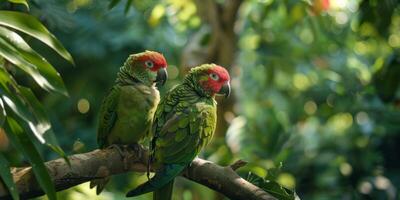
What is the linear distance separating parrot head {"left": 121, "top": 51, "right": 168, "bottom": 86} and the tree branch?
28 cm

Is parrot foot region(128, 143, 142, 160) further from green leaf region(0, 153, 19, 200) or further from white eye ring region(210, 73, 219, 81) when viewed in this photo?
green leaf region(0, 153, 19, 200)

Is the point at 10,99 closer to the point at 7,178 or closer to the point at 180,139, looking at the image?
the point at 7,178

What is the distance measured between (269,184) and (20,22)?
0.86m

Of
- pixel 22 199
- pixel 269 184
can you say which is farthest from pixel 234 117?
pixel 22 199

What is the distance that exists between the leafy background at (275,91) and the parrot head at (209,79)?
180 centimetres

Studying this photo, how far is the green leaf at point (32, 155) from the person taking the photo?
68.6 inches

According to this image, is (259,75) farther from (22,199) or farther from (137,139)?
(22,199)

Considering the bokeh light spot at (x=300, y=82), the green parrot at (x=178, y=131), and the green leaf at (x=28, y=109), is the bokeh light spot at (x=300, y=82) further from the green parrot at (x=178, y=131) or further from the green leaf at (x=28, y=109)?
the green leaf at (x=28, y=109)

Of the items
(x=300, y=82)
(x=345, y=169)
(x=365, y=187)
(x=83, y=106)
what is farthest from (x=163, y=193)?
(x=300, y=82)

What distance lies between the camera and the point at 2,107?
1749 mm

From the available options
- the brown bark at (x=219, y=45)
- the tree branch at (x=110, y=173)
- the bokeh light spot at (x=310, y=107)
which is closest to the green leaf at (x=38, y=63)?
the tree branch at (x=110, y=173)

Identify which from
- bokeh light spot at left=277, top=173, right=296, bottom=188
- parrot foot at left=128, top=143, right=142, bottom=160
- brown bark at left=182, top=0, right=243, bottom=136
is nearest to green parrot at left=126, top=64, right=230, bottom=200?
parrot foot at left=128, top=143, right=142, bottom=160

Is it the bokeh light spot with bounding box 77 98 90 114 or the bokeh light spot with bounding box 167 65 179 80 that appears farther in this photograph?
the bokeh light spot with bounding box 167 65 179 80

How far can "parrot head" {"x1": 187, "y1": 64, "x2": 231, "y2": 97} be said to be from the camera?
89.3 inches
